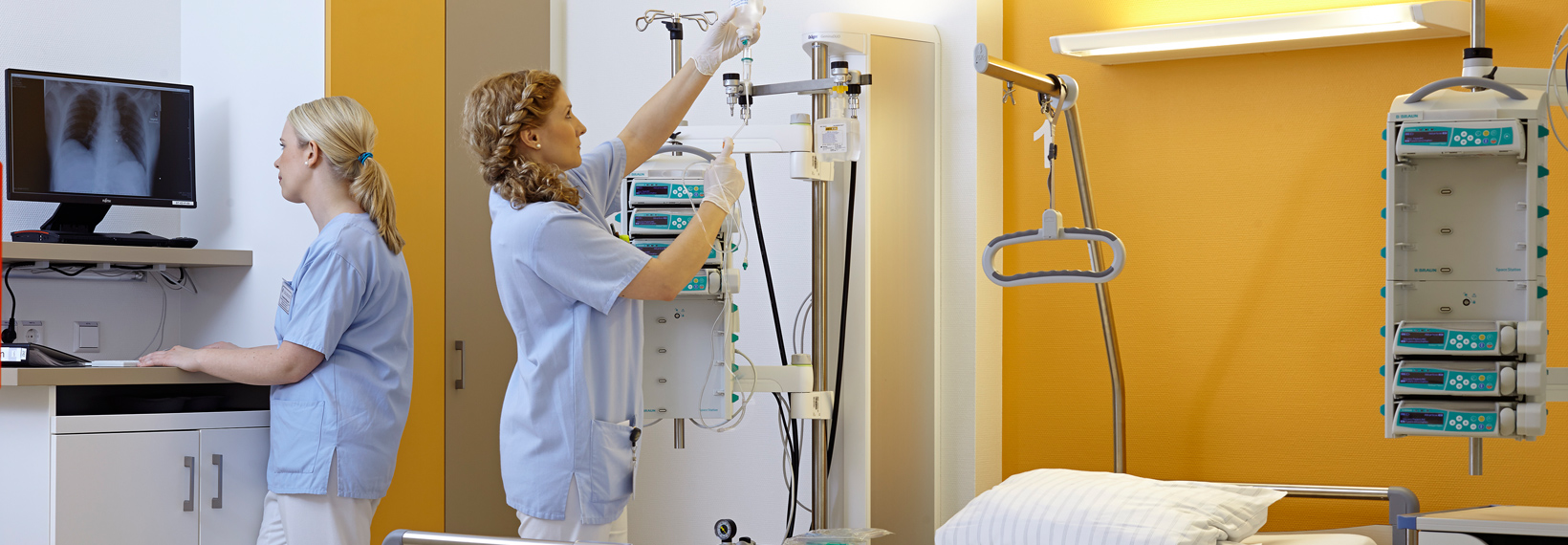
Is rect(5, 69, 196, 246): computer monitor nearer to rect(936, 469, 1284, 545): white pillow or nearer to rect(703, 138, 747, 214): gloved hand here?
rect(703, 138, 747, 214): gloved hand

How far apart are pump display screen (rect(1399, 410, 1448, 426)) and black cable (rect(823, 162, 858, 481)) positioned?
1306mm

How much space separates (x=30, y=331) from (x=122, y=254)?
469 millimetres

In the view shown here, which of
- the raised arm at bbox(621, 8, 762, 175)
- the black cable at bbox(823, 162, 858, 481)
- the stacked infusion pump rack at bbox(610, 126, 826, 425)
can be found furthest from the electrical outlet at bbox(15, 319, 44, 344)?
the black cable at bbox(823, 162, 858, 481)

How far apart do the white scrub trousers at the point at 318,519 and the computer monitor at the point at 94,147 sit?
97 cm

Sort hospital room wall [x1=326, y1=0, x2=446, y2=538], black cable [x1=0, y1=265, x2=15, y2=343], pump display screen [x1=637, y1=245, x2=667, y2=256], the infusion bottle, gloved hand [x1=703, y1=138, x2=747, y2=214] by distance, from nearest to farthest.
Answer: gloved hand [x1=703, y1=138, x2=747, y2=214], the infusion bottle, pump display screen [x1=637, y1=245, x2=667, y2=256], black cable [x1=0, y1=265, x2=15, y2=343], hospital room wall [x1=326, y1=0, x2=446, y2=538]

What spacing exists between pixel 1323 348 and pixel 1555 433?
554 mm

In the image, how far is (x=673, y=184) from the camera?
2.79 meters

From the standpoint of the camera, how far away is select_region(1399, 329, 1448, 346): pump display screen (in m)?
2.25

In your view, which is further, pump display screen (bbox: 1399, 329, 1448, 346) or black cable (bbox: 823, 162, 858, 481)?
black cable (bbox: 823, 162, 858, 481)

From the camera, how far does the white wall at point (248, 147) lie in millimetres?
3129

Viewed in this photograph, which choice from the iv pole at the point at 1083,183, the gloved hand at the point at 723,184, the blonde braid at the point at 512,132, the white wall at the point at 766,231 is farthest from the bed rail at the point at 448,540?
the white wall at the point at 766,231

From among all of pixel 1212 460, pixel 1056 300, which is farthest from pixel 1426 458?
pixel 1056 300

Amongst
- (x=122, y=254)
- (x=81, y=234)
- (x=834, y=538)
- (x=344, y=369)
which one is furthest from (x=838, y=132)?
(x=81, y=234)

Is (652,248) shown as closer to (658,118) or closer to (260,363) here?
(658,118)
